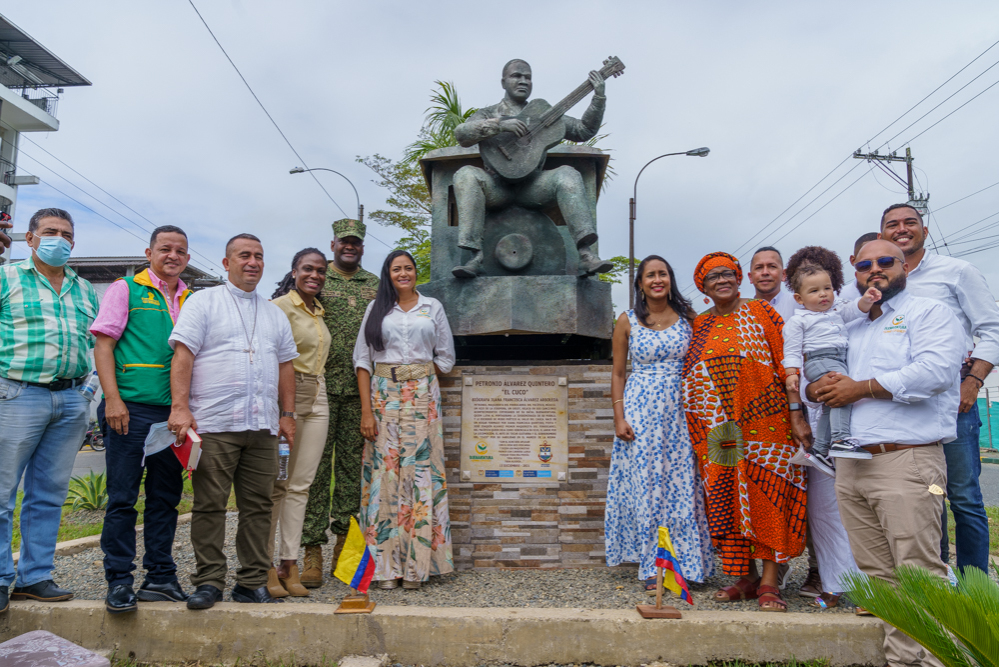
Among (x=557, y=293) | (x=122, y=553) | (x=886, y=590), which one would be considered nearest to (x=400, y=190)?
(x=557, y=293)

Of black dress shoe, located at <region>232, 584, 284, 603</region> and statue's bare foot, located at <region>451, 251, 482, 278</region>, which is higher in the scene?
statue's bare foot, located at <region>451, 251, 482, 278</region>

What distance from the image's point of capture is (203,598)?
300 centimetres

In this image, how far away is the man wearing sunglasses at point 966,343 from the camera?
3.12 metres

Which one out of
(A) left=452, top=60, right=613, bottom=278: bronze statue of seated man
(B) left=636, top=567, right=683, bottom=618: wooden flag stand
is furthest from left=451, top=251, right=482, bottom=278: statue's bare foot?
(B) left=636, top=567, right=683, bottom=618: wooden flag stand

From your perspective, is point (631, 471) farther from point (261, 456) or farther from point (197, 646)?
point (197, 646)

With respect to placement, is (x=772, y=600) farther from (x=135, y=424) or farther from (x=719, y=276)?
(x=135, y=424)

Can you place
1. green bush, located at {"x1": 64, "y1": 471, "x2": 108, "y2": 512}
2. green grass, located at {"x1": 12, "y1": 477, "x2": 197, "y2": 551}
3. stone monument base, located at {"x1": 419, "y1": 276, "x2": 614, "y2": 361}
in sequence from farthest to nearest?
green bush, located at {"x1": 64, "y1": 471, "x2": 108, "y2": 512}
green grass, located at {"x1": 12, "y1": 477, "x2": 197, "y2": 551}
stone monument base, located at {"x1": 419, "y1": 276, "x2": 614, "y2": 361}

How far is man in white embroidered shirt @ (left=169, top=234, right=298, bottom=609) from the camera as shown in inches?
124

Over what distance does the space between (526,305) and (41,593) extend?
3.07 metres

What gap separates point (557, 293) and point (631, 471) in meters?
1.33

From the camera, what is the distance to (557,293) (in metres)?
4.41

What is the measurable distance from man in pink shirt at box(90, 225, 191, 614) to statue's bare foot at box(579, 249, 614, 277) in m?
2.50

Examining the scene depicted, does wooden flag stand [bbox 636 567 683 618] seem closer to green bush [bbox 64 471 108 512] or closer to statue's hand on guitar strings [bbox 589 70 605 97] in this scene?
statue's hand on guitar strings [bbox 589 70 605 97]

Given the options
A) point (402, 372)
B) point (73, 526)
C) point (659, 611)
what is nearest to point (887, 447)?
point (659, 611)
